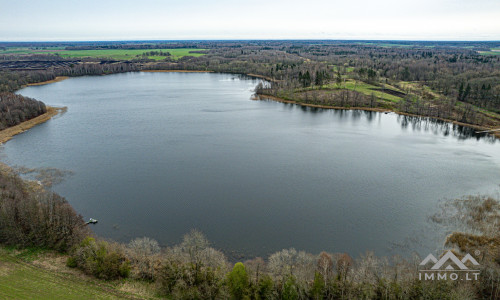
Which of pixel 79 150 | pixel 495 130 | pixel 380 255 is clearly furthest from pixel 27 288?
pixel 495 130

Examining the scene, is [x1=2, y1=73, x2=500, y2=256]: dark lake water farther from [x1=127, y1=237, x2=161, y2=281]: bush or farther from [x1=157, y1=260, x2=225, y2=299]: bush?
[x1=157, y1=260, x2=225, y2=299]: bush

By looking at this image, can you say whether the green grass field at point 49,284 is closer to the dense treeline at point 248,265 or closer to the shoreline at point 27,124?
the dense treeline at point 248,265

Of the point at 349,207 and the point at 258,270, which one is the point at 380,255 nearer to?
the point at 349,207

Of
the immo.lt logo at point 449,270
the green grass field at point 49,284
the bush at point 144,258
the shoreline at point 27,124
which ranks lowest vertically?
the green grass field at point 49,284

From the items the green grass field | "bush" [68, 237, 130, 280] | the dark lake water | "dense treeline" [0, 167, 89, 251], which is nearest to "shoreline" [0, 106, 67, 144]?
the dark lake water

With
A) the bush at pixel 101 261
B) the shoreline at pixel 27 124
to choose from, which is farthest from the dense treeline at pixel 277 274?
the shoreline at pixel 27 124

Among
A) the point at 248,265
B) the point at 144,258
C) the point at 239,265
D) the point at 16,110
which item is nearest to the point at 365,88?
the point at 248,265
